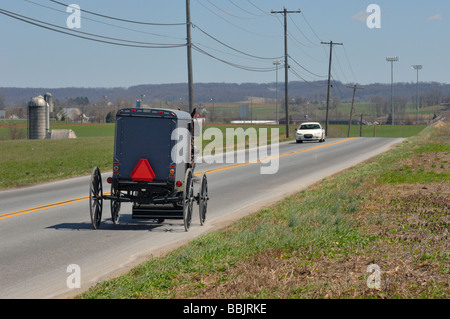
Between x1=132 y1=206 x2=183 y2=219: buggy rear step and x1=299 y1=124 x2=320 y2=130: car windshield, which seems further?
x1=299 y1=124 x2=320 y2=130: car windshield

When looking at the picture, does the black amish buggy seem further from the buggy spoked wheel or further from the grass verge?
the grass verge

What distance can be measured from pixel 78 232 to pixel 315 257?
5731mm

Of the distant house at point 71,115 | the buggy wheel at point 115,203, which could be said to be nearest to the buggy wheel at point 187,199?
the buggy wheel at point 115,203

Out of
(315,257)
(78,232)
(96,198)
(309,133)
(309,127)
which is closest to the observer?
(315,257)

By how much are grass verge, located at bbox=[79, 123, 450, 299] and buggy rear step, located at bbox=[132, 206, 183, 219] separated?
1.14 metres

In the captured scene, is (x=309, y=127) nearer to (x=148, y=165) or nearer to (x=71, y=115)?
(x=148, y=165)

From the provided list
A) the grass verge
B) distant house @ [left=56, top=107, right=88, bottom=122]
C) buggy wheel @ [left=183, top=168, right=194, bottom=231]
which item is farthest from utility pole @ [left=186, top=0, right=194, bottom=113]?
distant house @ [left=56, top=107, right=88, bottom=122]

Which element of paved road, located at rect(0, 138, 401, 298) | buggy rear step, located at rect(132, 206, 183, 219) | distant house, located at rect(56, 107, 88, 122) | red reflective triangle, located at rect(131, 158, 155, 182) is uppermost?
distant house, located at rect(56, 107, 88, 122)

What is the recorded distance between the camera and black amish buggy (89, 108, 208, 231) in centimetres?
1324

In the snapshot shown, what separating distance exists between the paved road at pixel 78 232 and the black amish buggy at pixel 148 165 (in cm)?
51

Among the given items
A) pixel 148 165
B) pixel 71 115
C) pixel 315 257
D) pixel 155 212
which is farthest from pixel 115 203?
pixel 71 115

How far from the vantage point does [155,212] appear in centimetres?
1323

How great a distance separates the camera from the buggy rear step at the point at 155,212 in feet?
43.2

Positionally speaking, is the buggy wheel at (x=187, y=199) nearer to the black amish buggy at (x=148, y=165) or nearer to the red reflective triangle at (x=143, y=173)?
the black amish buggy at (x=148, y=165)
